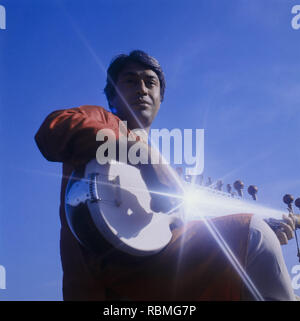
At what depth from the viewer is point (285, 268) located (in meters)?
1.12

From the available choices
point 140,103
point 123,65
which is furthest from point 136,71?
point 140,103

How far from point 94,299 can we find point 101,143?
591mm

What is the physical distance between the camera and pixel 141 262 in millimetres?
1229

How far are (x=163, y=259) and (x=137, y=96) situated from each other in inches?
44.7

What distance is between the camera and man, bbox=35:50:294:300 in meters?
1.13

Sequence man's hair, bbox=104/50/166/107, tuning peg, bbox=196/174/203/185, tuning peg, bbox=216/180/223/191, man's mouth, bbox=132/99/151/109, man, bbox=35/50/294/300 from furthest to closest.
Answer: tuning peg, bbox=216/180/223/191
tuning peg, bbox=196/174/203/185
man's hair, bbox=104/50/166/107
man's mouth, bbox=132/99/151/109
man, bbox=35/50/294/300

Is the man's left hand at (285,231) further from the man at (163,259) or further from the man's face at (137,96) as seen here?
the man's face at (137,96)

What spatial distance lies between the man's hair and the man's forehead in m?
0.02

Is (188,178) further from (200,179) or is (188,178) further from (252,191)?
(252,191)

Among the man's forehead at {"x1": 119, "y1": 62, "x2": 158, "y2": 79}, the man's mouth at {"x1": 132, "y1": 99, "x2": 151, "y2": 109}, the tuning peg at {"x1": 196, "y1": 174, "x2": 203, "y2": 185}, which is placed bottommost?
the tuning peg at {"x1": 196, "y1": 174, "x2": 203, "y2": 185}

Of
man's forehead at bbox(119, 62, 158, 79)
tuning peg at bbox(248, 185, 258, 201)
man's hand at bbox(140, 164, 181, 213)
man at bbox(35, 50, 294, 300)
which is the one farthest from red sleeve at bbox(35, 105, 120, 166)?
tuning peg at bbox(248, 185, 258, 201)

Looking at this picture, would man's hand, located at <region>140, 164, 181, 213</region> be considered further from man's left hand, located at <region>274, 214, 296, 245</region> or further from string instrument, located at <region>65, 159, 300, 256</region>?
man's left hand, located at <region>274, 214, 296, 245</region>

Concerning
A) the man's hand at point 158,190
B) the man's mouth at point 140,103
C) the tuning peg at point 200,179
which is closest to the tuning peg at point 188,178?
the tuning peg at point 200,179

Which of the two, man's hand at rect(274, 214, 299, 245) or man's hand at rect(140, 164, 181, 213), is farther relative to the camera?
man's hand at rect(274, 214, 299, 245)
